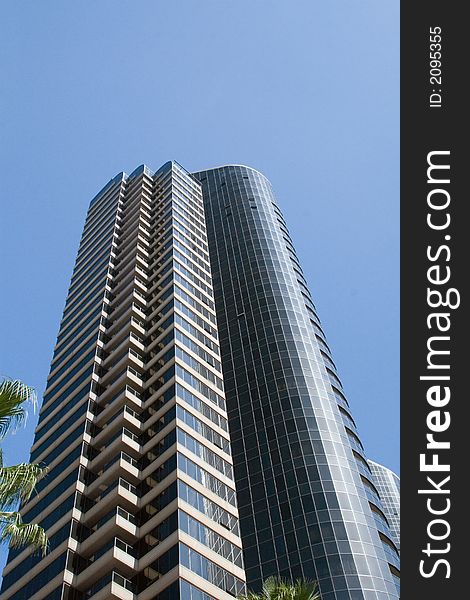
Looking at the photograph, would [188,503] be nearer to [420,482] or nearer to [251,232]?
[420,482]

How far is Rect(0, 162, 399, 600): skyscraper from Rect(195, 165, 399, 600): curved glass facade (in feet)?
0.66

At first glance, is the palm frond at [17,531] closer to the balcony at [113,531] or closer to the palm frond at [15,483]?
the palm frond at [15,483]

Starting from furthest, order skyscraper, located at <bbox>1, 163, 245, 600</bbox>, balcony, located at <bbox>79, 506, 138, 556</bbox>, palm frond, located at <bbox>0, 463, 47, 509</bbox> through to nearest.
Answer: balcony, located at <bbox>79, 506, 138, 556</bbox>
skyscraper, located at <bbox>1, 163, 245, 600</bbox>
palm frond, located at <bbox>0, 463, 47, 509</bbox>

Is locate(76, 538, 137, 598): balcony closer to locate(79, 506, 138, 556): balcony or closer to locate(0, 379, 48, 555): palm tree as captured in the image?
locate(79, 506, 138, 556): balcony

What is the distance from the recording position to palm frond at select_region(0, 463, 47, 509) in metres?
23.2

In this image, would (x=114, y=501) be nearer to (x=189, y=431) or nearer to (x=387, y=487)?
(x=189, y=431)

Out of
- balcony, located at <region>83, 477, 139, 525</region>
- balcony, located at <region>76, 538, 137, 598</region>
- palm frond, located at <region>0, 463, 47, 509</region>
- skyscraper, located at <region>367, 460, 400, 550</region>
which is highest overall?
skyscraper, located at <region>367, 460, 400, 550</region>

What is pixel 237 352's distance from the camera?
323 ft

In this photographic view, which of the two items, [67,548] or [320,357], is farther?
[320,357]

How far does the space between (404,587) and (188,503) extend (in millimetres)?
35574

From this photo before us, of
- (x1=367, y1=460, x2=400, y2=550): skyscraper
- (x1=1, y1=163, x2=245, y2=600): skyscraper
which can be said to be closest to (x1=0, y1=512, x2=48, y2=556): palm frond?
(x1=1, y1=163, x2=245, y2=600): skyscraper

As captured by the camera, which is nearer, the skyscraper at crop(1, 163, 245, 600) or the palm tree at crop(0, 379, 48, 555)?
the palm tree at crop(0, 379, 48, 555)

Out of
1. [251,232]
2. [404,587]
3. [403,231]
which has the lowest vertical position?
[404,587]

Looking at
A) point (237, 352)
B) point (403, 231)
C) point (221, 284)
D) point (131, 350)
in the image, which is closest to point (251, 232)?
point (221, 284)
